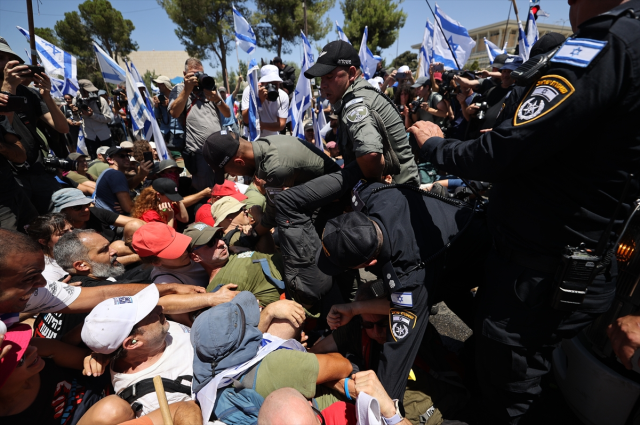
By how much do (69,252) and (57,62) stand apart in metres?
6.57

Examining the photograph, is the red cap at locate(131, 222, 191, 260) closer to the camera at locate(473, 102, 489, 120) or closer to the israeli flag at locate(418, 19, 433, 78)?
the camera at locate(473, 102, 489, 120)

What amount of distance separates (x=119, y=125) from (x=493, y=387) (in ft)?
35.7

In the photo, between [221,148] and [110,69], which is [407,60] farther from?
[221,148]

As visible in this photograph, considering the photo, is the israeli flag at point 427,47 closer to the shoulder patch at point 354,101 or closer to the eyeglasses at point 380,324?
the shoulder patch at point 354,101

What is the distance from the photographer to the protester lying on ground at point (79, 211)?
3.30m

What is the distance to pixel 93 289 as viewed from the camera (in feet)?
6.95

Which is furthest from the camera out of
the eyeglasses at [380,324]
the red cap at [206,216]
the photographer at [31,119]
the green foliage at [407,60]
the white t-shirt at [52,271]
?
the green foliage at [407,60]

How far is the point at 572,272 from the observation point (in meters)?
1.34

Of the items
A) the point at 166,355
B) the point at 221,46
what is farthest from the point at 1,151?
the point at 221,46

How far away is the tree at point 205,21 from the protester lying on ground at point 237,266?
24.6 meters

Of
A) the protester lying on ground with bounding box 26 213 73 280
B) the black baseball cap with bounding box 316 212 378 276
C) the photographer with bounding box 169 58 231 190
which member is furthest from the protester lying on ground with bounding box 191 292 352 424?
the photographer with bounding box 169 58 231 190

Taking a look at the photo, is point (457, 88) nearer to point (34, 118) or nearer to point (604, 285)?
point (604, 285)

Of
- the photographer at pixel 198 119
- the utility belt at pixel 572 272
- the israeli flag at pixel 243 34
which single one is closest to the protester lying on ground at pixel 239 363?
the utility belt at pixel 572 272

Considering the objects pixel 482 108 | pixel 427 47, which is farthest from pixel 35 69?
pixel 427 47
